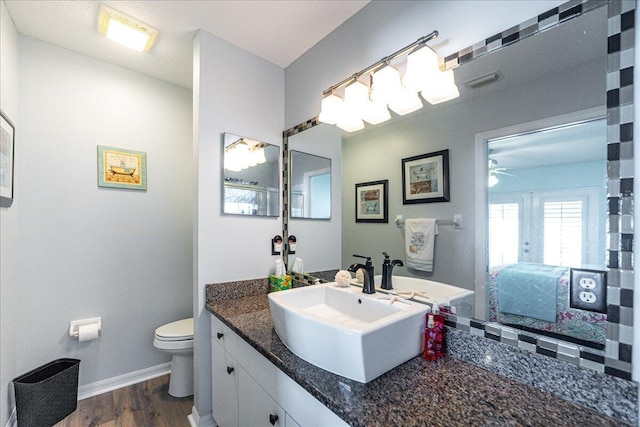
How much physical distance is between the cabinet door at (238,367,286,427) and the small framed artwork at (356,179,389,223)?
0.94 metres

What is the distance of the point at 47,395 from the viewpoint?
169 centimetres

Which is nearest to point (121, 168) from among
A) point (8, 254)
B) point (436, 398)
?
point (8, 254)

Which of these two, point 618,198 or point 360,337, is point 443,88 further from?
point 360,337

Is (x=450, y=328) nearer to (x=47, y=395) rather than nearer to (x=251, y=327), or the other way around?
(x=251, y=327)

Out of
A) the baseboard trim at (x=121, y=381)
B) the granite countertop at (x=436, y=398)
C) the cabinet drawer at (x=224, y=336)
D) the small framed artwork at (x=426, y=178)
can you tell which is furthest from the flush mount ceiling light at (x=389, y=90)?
the baseboard trim at (x=121, y=381)

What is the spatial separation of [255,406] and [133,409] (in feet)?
4.38

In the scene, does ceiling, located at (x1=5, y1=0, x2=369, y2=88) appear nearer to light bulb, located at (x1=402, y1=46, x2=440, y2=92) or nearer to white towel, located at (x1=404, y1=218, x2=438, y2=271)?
light bulb, located at (x1=402, y1=46, x2=440, y2=92)

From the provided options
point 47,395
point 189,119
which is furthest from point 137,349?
point 189,119

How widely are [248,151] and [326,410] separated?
5.20 feet

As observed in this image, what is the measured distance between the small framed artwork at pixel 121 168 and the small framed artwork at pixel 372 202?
1848 mm

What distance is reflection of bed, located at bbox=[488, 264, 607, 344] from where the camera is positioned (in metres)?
0.78

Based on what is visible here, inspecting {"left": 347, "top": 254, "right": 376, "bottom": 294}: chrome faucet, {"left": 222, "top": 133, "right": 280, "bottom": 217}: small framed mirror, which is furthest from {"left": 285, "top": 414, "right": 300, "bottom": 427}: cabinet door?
{"left": 222, "top": 133, "right": 280, "bottom": 217}: small framed mirror

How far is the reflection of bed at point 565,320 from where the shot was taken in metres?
0.78

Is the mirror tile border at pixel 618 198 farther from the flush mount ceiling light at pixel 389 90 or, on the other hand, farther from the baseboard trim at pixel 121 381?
the baseboard trim at pixel 121 381
